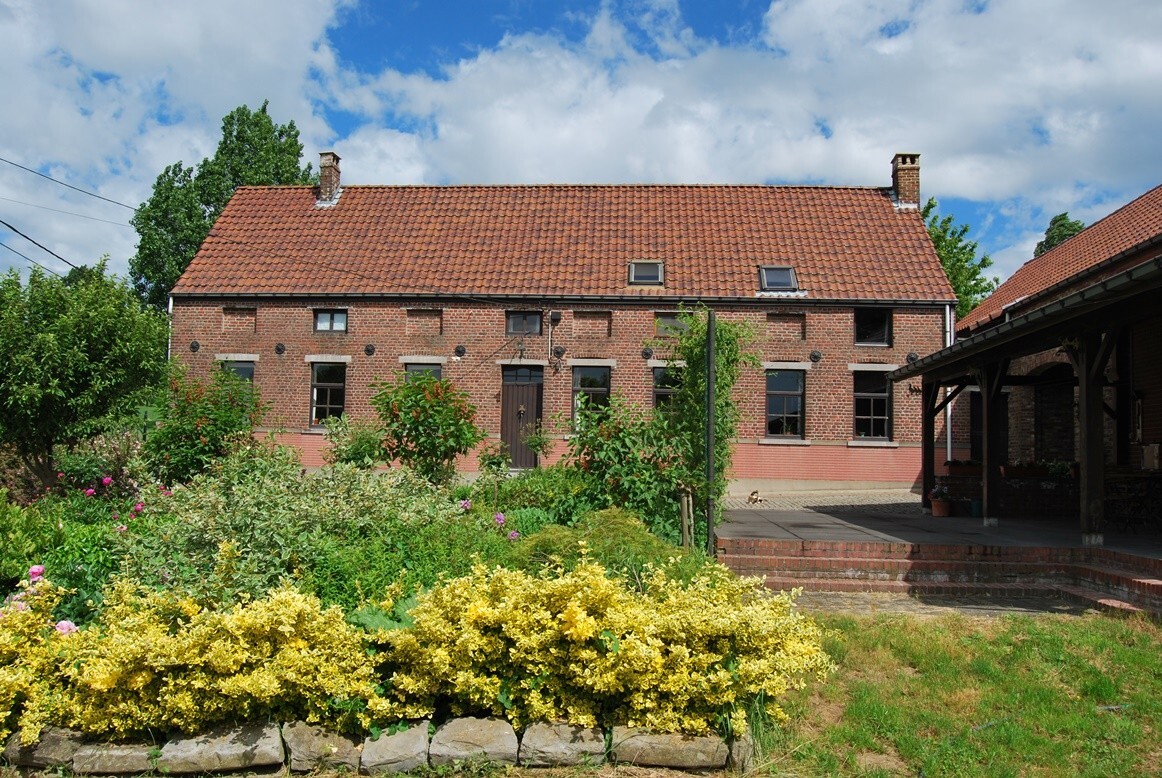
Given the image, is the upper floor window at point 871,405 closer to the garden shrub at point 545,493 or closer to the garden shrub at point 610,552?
the garden shrub at point 545,493

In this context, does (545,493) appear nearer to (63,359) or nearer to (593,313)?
(63,359)

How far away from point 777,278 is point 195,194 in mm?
26392

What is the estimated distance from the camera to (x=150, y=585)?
18.0ft

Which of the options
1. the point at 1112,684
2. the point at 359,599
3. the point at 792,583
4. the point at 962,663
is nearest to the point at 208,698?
the point at 359,599

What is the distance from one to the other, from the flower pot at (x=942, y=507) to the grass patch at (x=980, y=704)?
7668 millimetres

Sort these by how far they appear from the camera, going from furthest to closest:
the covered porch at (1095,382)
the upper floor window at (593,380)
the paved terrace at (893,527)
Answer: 1. the upper floor window at (593,380)
2. the paved terrace at (893,527)
3. the covered porch at (1095,382)

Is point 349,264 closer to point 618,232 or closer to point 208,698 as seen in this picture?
point 618,232

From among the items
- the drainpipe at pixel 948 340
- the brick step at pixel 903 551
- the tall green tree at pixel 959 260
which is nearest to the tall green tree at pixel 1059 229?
the tall green tree at pixel 959 260

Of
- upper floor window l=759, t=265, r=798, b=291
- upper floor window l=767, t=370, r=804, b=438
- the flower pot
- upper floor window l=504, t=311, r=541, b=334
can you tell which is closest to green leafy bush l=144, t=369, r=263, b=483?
upper floor window l=504, t=311, r=541, b=334

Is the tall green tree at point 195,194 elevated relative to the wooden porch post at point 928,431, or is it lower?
elevated

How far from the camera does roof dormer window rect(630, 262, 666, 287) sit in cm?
2042

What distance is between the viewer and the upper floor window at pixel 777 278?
2005cm

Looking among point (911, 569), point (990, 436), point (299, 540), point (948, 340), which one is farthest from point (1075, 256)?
point (299, 540)

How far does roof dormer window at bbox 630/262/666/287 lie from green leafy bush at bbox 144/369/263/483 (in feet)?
39.0
